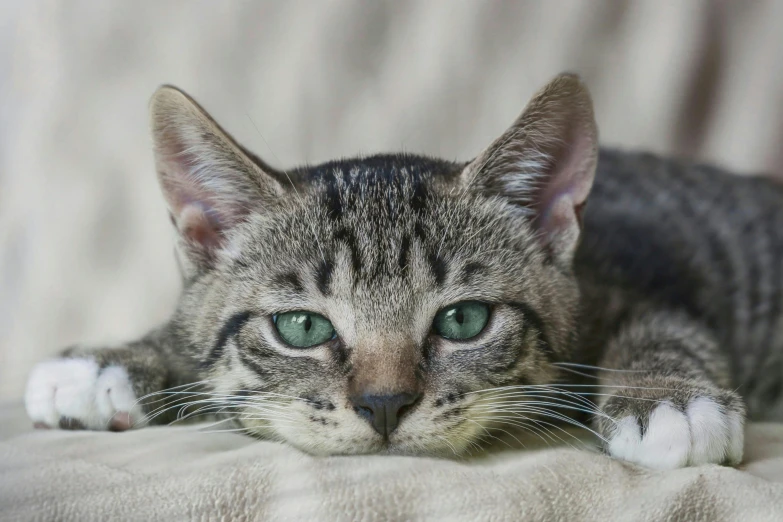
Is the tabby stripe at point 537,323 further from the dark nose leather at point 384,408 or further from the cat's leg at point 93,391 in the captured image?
the cat's leg at point 93,391

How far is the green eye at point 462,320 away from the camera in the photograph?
3.23 ft

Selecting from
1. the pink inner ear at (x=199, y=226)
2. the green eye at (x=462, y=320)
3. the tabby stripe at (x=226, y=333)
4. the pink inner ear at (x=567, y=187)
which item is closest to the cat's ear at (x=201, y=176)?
the pink inner ear at (x=199, y=226)

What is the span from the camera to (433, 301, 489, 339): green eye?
986 millimetres

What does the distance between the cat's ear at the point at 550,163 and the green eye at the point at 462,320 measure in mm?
191

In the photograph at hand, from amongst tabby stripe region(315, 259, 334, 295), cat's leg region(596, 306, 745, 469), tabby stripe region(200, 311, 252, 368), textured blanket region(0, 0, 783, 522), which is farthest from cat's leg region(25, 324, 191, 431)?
cat's leg region(596, 306, 745, 469)

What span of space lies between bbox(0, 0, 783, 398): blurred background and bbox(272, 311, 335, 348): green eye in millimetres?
662

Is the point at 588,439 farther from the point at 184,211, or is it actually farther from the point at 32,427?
the point at 32,427

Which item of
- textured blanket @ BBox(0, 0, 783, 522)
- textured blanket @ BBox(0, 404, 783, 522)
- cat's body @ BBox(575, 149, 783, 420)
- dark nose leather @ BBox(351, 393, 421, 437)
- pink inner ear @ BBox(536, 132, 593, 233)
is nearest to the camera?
textured blanket @ BBox(0, 404, 783, 522)

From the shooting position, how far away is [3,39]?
1.45 m

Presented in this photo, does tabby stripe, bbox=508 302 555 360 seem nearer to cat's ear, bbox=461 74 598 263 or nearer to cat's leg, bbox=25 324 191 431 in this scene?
cat's ear, bbox=461 74 598 263

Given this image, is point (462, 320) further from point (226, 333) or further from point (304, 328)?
point (226, 333)

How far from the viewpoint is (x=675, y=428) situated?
894 mm

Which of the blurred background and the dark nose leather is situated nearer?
the dark nose leather

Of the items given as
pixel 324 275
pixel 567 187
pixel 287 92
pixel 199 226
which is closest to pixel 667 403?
pixel 567 187
